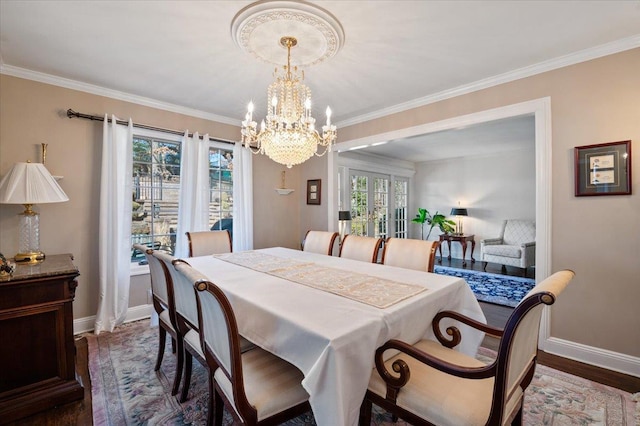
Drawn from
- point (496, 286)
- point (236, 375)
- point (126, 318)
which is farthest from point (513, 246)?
point (126, 318)

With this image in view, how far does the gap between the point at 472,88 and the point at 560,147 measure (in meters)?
0.99

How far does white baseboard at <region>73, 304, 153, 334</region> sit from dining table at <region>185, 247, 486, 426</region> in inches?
63.7

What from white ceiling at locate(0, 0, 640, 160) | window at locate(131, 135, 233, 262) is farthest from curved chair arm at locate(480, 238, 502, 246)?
window at locate(131, 135, 233, 262)

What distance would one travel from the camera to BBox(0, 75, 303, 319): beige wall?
261 cm

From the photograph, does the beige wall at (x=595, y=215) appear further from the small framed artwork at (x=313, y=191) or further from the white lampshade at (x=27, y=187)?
the white lampshade at (x=27, y=187)

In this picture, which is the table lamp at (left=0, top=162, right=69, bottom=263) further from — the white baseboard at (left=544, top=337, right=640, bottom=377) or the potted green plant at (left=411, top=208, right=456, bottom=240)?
the potted green plant at (left=411, top=208, right=456, bottom=240)

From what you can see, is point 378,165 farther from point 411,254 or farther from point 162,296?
point 162,296

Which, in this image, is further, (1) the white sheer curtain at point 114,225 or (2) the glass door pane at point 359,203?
(2) the glass door pane at point 359,203

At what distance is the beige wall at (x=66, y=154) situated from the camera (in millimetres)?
2611

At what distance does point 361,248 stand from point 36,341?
8.01 feet

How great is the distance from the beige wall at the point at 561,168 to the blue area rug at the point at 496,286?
1423mm

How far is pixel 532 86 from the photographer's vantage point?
2617 mm

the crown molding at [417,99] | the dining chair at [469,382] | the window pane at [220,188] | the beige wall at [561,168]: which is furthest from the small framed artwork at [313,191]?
the dining chair at [469,382]

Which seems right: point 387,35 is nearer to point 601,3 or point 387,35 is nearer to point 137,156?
point 601,3
